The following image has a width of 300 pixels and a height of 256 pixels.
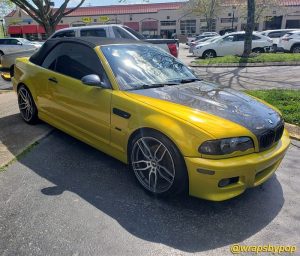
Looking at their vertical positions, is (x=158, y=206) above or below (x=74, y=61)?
below

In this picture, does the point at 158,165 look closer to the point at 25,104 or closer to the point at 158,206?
the point at 158,206

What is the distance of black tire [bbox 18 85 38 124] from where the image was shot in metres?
5.27

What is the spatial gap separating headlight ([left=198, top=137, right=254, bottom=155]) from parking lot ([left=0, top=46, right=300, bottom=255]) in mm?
658

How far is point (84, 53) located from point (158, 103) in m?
1.53

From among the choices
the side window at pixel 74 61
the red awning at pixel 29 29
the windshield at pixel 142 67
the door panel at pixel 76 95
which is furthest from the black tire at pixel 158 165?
the red awning at pixel 29 29

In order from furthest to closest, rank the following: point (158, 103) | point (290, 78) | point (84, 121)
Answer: point (290, 78) < point (84, 121) < point (158, 103)

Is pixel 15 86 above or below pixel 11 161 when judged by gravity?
above

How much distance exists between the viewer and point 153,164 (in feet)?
10.8

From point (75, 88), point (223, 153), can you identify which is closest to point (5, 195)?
point (75, 88)

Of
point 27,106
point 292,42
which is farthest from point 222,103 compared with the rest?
point 292,42

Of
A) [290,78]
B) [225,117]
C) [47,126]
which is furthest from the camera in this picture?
[290,78]

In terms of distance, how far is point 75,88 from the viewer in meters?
4.10

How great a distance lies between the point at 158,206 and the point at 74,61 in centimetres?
237

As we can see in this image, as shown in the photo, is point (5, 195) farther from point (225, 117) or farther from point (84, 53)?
point (225, 117)
